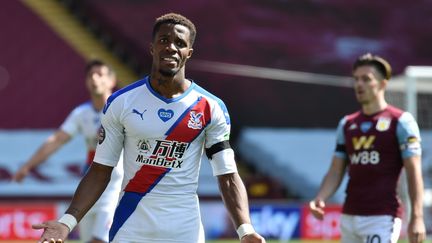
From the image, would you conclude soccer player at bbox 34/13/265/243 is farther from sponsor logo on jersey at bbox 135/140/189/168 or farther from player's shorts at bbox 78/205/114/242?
player's shorts at bbox 78/205/114/242

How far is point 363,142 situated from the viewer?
25.6 ft

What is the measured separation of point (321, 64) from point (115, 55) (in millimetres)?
5214

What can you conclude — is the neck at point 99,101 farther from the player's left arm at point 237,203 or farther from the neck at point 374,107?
the player's left arm at point 237,203

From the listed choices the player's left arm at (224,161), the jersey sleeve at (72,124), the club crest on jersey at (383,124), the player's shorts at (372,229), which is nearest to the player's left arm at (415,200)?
the player's shorts at (372,229)

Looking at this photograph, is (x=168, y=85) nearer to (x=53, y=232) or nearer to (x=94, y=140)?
(x=53, y=232)

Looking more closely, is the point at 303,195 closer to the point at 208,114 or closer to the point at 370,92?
the point at 370,92

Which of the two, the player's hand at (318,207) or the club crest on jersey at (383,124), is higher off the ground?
the club crest on jersey at (383,124)

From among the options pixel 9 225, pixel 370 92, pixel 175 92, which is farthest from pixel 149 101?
pixel 9 225

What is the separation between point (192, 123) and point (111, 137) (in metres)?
0.47

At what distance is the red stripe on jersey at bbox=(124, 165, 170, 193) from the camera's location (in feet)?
18.6

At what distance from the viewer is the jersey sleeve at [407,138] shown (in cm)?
752

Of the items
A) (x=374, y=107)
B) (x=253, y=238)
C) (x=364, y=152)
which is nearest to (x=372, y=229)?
(x=364, y=152)

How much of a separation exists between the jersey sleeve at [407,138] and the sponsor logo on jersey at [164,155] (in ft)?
8.10

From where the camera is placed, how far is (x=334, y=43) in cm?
2473
